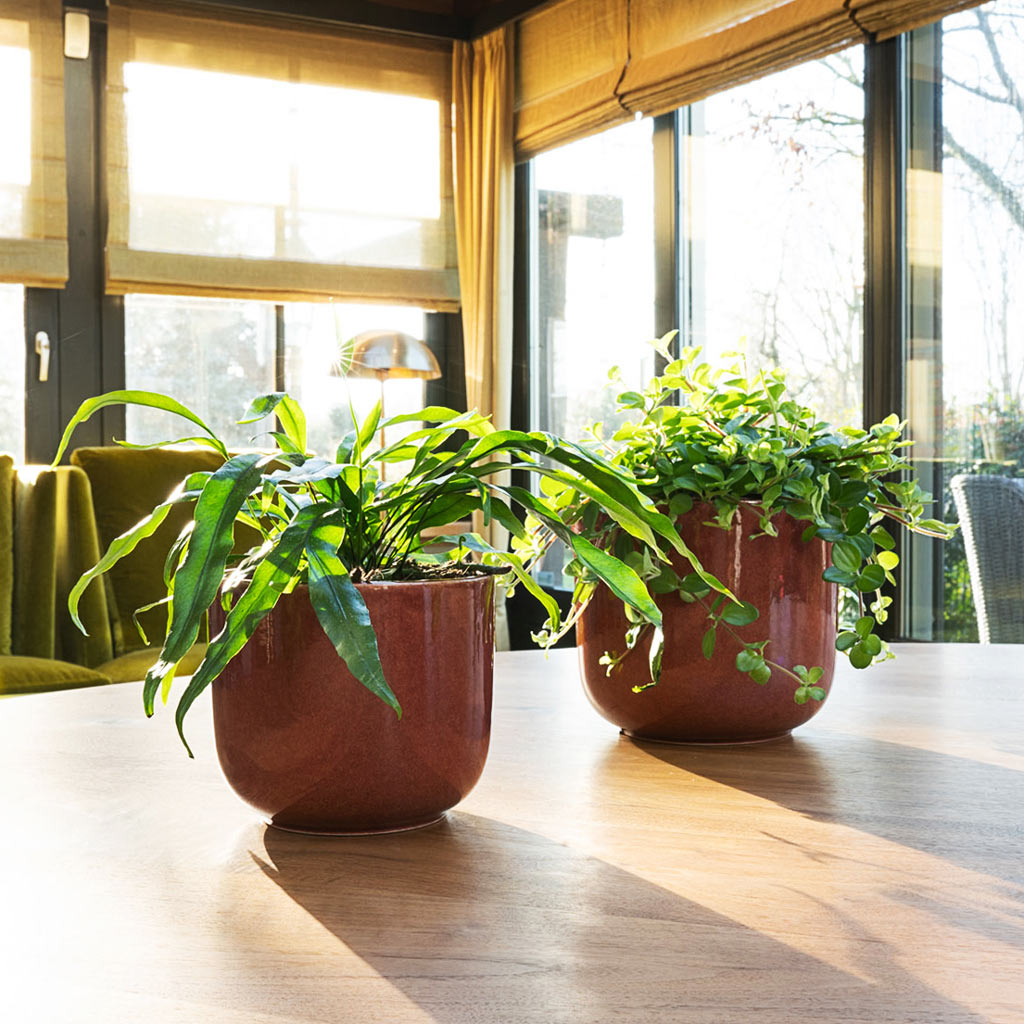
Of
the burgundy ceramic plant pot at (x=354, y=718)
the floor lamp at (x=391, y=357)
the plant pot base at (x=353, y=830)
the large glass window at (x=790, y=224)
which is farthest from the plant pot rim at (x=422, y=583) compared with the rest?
the floor lamp at (x=391, y=357)

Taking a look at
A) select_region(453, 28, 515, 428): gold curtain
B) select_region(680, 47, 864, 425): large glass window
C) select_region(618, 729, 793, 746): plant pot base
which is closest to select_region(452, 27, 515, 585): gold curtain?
select_region(453, 28, 515, 428): gold curtain

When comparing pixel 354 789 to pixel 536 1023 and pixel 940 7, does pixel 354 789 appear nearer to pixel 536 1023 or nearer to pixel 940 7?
pixel 536 1023

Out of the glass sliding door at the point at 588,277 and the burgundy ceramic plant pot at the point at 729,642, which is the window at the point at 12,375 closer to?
the glass sliding door at the point at 588,277

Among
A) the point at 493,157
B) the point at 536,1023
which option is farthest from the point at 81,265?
the point at 536,1023

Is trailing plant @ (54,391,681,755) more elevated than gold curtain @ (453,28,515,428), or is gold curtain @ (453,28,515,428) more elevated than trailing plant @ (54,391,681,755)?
gold curtain @ (453,28,515,428)

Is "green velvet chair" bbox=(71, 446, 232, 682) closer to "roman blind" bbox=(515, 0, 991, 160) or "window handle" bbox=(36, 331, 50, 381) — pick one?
"window handle" bbox=(36, 331, 50, 381)

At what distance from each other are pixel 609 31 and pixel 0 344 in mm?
2324

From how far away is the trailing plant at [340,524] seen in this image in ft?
1.78

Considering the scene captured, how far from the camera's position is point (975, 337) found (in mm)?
2814

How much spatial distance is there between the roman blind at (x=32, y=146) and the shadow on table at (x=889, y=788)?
3.86 m

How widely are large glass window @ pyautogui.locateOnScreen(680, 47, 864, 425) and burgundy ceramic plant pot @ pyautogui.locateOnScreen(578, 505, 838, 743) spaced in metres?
2.31

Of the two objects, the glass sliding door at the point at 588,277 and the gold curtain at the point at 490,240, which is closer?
the glass sliding door at the point at 588,277

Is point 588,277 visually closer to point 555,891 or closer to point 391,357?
point 391,357

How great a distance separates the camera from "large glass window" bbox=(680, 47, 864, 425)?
3160mm
